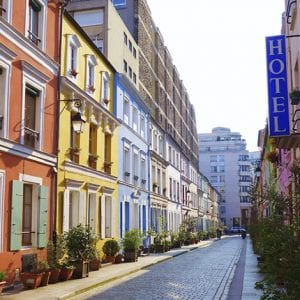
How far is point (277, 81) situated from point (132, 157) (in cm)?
1667

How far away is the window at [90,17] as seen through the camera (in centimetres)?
2988

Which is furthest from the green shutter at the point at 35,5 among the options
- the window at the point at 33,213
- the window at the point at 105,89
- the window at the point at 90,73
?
the window at the point at 105,89

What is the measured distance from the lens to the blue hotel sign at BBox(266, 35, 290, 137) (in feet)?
48.7

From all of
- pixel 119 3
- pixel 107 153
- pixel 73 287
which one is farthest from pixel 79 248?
pixel 119 3

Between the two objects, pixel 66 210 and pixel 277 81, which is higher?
pixel 277 81

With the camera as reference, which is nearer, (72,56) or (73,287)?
(73,287)

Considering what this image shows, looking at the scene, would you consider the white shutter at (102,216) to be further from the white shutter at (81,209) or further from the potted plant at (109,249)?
the white shutter at (81,209)

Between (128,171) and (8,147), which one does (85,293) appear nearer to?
(8,147)

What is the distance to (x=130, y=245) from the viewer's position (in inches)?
984

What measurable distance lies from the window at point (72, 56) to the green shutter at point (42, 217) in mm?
5129

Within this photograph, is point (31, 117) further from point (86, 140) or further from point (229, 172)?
point (229, 172)

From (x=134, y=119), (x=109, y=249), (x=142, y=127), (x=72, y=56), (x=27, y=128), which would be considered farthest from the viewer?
(x=142, y=127)

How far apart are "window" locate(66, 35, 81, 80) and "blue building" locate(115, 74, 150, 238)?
6277 millimetres

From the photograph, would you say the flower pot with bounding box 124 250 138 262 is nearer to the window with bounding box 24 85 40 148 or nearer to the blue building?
the blue building
